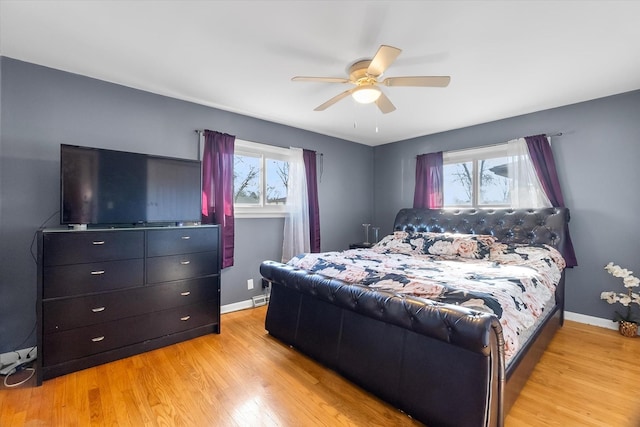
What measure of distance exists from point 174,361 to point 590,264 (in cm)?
429

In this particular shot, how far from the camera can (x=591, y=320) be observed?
3109 mm

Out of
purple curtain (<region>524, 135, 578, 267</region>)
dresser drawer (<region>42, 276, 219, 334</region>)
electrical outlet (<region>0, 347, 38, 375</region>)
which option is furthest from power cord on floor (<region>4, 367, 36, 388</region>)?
purple curtain (<region>524, 135, 578, 267</region>)

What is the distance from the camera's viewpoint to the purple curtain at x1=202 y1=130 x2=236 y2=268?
325 cm

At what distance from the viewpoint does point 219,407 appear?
179cm

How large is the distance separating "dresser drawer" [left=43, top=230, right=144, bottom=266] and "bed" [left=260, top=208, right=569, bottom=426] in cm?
118

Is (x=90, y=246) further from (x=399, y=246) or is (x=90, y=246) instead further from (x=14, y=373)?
(x=399, y=246)

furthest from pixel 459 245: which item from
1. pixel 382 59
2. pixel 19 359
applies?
pixel 19 359

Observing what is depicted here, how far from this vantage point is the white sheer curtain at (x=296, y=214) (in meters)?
3.94

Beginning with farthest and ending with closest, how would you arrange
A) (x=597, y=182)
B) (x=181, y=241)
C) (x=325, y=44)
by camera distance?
(x=597, y=182)
(x=181, y=241)
(x=325, y=44)

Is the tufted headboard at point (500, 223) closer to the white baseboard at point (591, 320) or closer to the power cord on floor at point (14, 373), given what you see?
the white baseboard at point (591, 320)

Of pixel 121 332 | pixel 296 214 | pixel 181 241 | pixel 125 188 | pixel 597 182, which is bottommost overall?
pixel 121 332

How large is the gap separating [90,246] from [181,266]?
2.34ft

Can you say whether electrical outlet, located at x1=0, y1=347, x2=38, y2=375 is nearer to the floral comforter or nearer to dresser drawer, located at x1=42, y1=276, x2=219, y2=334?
dresser drawer, located at x1=42, y1=276, x2=219, y2=334

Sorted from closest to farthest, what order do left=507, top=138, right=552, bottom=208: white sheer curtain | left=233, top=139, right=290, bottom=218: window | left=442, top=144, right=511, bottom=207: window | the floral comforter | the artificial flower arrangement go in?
1. the floral comforter
2. the artificial flower arrangement
3. left=507, top=138, right=552, bottom=208: white sheer curtain
4. left=233, top=139, right=290, bottom=218: window
5. left=442, top=144, right=511, bottom=207: window
